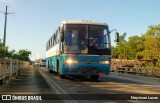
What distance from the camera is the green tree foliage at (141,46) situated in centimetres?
7954

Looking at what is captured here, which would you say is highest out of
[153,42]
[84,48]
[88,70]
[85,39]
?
[153,42]

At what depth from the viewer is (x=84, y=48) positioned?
21453 mm

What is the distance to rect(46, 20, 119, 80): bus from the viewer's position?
21.4 metres

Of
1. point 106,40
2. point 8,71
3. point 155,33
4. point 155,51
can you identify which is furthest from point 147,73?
point 155,33

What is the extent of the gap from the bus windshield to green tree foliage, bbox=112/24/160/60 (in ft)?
181

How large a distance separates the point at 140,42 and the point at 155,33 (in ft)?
107

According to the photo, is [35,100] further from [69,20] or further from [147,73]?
[147,73]

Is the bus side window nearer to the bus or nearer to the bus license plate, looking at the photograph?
the bus

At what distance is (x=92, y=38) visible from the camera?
71.2 feet

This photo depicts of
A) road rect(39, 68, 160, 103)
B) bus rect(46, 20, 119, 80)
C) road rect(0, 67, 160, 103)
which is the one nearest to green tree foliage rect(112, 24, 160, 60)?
bus rect(46, 20, 119, 80)

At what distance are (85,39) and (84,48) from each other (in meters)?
0.56

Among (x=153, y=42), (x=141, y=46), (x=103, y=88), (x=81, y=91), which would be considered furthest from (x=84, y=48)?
(x=141, y=46)

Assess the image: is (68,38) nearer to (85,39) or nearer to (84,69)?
(85,39)

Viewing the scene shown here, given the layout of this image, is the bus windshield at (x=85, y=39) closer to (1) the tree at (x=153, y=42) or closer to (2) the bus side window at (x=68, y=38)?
(2) the bus side window at (x=68, y=38)
